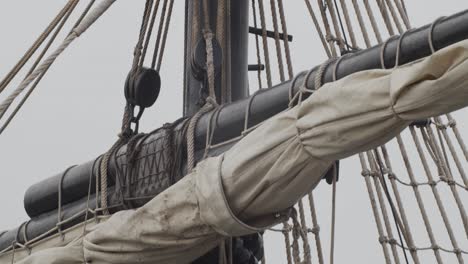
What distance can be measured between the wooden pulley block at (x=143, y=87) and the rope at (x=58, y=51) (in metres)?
0.38

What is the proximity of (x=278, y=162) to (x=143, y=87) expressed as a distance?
1807 mm

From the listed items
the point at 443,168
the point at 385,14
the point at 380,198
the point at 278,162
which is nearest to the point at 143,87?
the point at 380,198

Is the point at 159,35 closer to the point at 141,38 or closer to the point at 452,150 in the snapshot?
the point at 141,38

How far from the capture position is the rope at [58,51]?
5.01m

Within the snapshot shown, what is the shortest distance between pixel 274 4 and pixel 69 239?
2.75 m

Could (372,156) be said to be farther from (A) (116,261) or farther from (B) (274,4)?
(A) (116,261)

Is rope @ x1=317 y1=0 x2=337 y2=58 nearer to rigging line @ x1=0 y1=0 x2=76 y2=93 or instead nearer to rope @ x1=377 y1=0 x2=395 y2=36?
rope @ x1=377 y1=0 x2=395 y2=36

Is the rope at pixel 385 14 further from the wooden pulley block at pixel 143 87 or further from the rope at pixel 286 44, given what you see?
the wooden pulley block at pixel 143 87

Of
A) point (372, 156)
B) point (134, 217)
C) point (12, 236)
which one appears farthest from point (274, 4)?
point (134, 217)

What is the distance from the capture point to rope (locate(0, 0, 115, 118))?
5.01 m

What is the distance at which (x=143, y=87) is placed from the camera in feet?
17.6

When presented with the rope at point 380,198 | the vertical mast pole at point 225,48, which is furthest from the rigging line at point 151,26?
the rope at point 380,198

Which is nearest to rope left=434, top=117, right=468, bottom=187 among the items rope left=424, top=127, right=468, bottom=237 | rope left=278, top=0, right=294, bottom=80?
rope left=424, top=127, right=468, bottom=237

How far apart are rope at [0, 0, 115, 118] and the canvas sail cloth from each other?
0.92m
